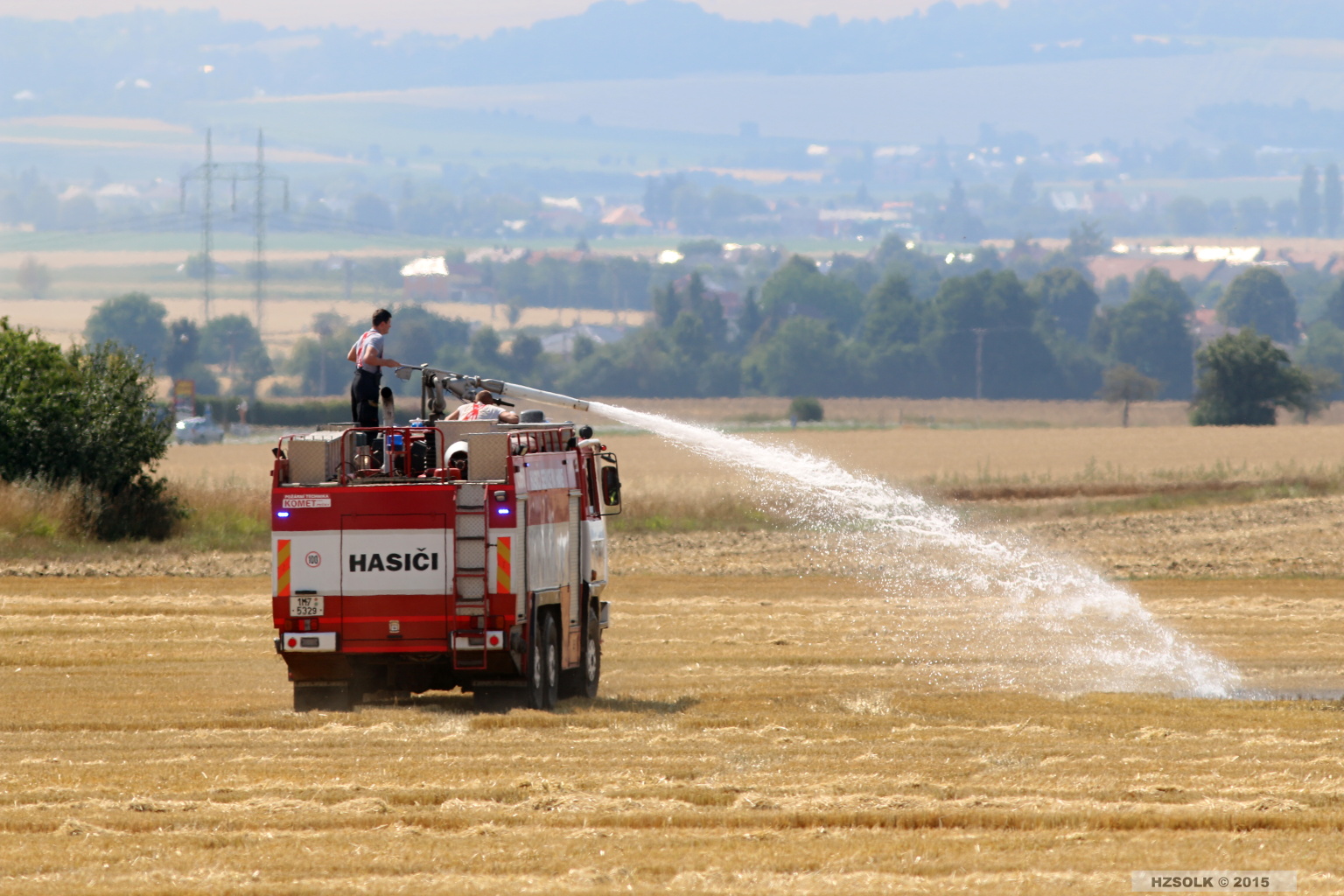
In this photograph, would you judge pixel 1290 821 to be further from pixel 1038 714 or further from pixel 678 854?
pixel 1038 714

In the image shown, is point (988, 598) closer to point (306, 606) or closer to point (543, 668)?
point (543, 668)

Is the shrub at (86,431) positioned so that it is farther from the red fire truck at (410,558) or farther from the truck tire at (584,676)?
the red fire truck at (410,558)

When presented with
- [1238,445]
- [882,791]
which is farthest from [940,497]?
[882,791]

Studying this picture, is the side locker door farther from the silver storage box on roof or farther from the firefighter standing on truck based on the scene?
the silver storage box on roof

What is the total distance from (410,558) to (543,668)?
2077 millimetres

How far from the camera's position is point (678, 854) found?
1165 centimetres

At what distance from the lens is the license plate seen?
1803 centimetres

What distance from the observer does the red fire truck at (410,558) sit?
17.9 metres

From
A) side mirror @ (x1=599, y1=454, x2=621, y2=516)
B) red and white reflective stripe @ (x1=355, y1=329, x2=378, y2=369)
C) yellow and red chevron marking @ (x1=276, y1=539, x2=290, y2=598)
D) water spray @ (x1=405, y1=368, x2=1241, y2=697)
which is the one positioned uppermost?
red and white reflective stripe @ (x1=355, y1=329, x2=378, y2=369)

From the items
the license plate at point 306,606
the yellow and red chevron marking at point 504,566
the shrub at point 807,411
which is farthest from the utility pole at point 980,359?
the license plate at point 306,606

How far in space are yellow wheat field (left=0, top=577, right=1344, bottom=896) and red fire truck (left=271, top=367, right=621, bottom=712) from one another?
0.67 meters

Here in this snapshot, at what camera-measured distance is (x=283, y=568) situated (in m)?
18.1

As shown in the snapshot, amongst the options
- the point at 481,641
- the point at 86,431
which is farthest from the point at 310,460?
the point at 86,431

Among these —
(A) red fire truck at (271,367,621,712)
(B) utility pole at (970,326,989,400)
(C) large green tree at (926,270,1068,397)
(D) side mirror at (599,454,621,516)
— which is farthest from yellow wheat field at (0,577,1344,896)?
(C) large green tree at (926,270,1068,397)
